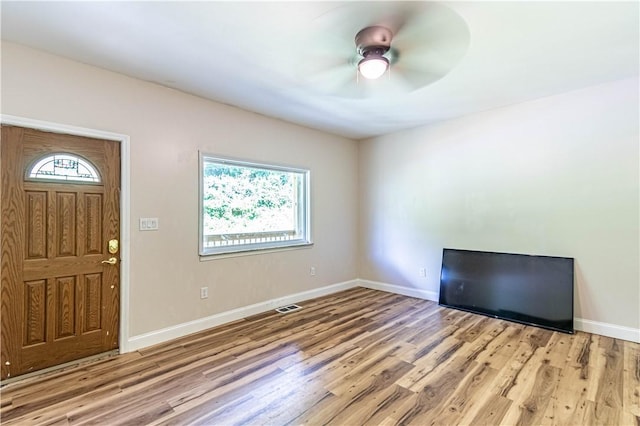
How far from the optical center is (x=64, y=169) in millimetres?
2580

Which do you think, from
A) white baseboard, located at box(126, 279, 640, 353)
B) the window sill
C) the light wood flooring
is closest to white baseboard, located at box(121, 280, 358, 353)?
white baseboard, located at box(126, 279, 640, 353)

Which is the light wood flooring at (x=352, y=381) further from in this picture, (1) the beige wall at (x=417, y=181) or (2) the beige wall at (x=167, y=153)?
(1) the beige wall at (x=417, y=181)

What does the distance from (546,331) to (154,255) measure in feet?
13.7

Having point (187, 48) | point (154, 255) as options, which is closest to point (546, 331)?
point (154, 255)

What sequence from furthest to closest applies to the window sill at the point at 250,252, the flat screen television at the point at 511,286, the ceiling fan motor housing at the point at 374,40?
the window sill at the point at 250,252, the flat screen television at the point at 511,286, the ceiling fan motor housing at the point at 374,40

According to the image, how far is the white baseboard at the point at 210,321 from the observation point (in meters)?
2.95

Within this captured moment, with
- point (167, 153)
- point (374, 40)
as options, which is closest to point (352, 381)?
point (374, 40)

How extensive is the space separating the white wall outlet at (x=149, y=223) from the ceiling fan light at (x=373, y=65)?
2.41 meters

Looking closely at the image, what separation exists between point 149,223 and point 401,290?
3.63m

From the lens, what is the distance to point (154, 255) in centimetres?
305

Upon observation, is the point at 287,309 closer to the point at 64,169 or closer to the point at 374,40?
the point at 64,169

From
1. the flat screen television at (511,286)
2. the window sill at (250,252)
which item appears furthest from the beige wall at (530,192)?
the window sill at (250,252)

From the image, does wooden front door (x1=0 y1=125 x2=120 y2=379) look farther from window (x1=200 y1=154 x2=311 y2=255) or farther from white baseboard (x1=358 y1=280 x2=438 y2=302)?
white baseboard (x1=358 y1=280 x2=438 y2=302)

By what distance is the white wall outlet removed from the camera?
9.77 ft
